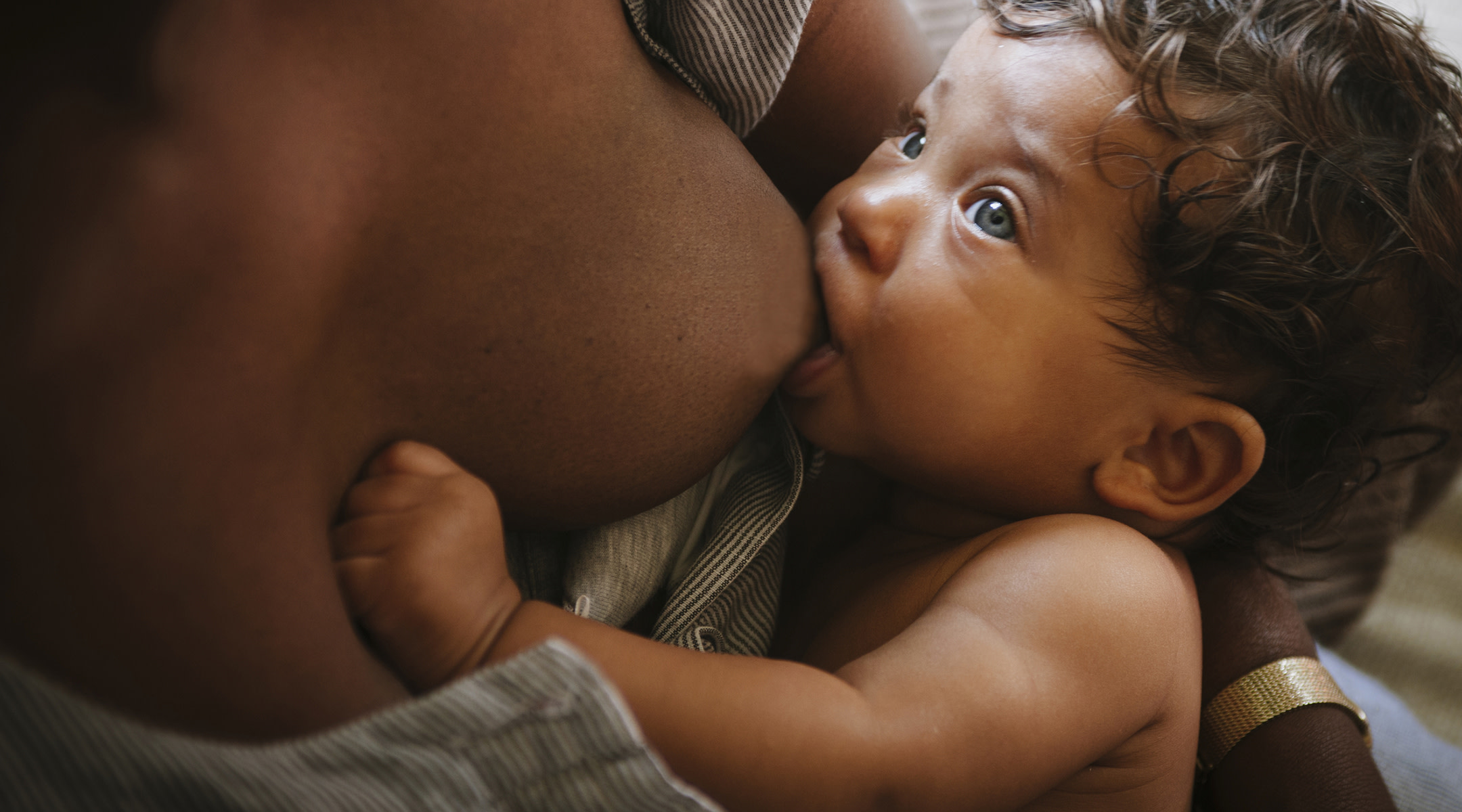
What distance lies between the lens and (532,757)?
422 mm

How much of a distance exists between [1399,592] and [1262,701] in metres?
0.60

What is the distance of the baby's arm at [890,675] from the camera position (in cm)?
49

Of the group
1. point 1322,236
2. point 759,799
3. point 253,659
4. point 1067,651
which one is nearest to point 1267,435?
point 1322,236

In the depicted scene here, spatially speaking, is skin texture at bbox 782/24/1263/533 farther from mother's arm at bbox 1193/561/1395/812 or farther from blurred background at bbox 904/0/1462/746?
blurred background at bbox 904/0/1462/746

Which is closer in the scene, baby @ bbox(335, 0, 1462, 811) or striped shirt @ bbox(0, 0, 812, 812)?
striped shirt @ bbox(0, 0, 812, 812)

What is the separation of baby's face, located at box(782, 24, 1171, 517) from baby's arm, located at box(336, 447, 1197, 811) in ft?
0.37

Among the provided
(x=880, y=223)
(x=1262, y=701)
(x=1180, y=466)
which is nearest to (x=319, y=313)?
(x=880, y=223)

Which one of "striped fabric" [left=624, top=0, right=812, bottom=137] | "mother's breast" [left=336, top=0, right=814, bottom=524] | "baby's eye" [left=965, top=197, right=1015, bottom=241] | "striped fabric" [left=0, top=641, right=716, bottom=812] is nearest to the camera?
"striped fabric" [left=0, top=641, right=716, bottom=812]

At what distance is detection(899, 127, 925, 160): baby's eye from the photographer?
820 mm

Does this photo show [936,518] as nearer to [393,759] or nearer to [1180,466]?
[1180,466]

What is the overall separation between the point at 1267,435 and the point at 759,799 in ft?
1.88

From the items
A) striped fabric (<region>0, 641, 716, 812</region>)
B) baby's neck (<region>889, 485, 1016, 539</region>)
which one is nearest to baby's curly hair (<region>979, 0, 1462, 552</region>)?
baby's neck (<region>889, 485, 1016, 539</region>)

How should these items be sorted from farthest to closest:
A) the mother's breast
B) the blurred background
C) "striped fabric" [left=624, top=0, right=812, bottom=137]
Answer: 1. the blurred background
2. "striped fabric" [left=624, top=0, right=812, bottom=137]
3. the mother's breast

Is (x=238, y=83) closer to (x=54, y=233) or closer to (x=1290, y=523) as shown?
(x=54, y=233)
